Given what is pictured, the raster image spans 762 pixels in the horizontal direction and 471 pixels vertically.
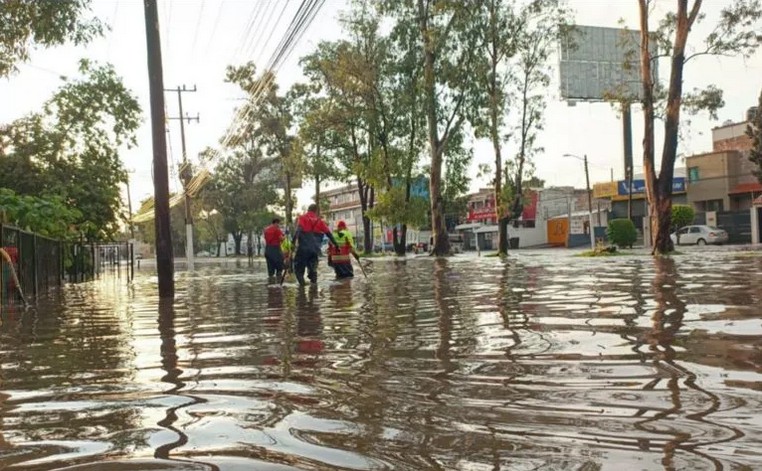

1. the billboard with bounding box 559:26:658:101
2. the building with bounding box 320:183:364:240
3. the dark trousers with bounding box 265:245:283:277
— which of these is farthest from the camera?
the building with bounding box 320:183:364:240

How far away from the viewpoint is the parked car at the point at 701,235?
44659 mm

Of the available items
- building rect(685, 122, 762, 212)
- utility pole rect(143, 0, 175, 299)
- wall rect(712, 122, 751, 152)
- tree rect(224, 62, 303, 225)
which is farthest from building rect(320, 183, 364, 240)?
utility pole rect(143, 0, 175, 299)

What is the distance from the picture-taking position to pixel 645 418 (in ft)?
10.4

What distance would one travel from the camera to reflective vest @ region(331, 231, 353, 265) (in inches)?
652

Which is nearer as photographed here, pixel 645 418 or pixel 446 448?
pixel 446 448

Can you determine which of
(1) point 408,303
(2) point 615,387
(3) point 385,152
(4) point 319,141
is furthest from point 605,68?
(2) point 615,387

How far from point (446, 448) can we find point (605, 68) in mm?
Result: 46487

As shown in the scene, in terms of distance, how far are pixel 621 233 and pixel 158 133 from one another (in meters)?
32.1

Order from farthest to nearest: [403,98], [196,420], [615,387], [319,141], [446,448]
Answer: [319,141] → [403,98] → [615,387] → [196,420] → [446,448]

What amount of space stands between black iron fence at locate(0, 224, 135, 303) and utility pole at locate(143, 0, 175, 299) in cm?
269

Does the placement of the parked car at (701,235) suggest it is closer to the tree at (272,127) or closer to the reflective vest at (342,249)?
the tree at (272,127)

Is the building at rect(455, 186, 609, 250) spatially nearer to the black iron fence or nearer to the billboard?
the billboard

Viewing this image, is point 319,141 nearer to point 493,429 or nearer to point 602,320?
point 602,320

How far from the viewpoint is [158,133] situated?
14312mm
